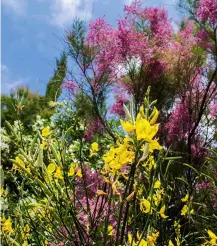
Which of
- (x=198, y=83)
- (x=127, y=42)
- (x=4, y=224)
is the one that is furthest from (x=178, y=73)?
(x=4, y=224)

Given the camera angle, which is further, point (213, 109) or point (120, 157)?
point (213, 109)

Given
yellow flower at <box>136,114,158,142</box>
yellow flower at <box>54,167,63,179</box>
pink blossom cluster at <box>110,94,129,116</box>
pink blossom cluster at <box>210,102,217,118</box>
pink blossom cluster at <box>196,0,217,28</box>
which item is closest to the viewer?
yellow flower at <box>136,114,158,142</box>

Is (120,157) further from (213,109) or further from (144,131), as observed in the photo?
(213,109)

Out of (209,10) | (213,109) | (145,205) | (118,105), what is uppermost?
(209,10)

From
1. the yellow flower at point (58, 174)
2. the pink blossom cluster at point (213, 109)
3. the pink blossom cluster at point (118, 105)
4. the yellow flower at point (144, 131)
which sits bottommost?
the yellow flower at point (144, 131)

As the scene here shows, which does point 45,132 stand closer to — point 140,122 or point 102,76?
point 140,122

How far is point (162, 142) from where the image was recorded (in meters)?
4.39

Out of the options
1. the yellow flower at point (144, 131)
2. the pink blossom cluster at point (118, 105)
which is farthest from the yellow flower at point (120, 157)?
the pink blossom cluster at point (118, 105)

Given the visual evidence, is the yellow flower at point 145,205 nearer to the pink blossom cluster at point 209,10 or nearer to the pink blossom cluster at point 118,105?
the pink blossom cluster at point 209,10

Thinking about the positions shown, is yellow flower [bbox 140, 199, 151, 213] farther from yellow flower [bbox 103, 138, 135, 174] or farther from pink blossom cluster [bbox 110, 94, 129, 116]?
pink blossom cluster [bbox 110, 94, 129, 116]

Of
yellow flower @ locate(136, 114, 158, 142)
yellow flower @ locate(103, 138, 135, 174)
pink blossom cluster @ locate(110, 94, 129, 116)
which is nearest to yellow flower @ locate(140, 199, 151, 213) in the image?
yellow flower @ locate(103, 138, 135, 174)

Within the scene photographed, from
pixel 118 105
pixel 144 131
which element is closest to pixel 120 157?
pixel 144 131

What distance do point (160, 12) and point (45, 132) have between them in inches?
134

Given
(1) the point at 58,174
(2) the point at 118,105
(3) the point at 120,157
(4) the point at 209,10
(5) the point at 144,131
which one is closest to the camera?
(5) the point at 144,131
